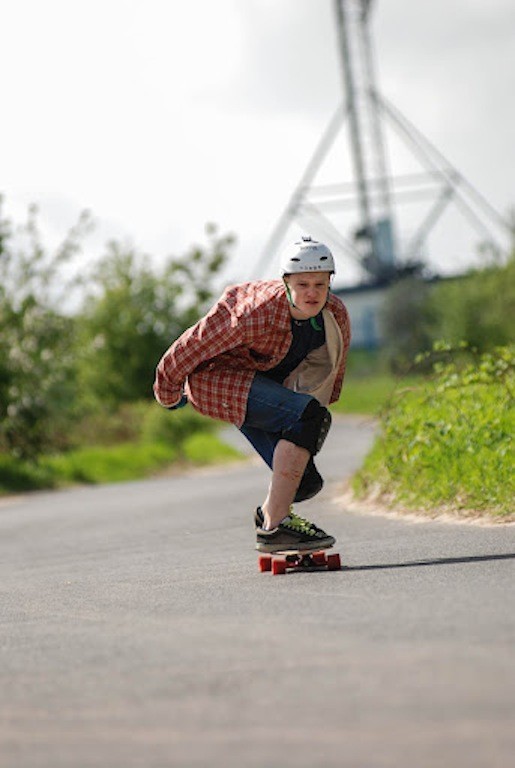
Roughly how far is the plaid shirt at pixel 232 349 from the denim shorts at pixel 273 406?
0.05 meters

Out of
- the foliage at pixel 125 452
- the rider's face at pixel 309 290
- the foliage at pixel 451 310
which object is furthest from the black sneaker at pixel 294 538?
the foliage at pixel 451 310

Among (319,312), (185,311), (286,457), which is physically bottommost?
(286,457)

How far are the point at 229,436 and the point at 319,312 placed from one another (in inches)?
1361

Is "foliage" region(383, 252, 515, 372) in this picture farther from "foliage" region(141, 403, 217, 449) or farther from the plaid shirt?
the plaid shirt

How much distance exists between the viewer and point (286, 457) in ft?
29.5

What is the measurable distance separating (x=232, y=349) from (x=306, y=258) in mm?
741

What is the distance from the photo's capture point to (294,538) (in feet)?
29.5

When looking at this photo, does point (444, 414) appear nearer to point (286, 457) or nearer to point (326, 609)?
point (286, 457)

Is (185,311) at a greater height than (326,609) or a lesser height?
greater

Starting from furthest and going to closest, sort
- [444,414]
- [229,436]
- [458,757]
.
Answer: [229,436]
[444,414]
[458,757]

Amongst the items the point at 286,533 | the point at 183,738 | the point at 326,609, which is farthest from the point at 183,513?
the point at 183,738

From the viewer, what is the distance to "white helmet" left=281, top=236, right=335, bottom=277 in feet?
28.5

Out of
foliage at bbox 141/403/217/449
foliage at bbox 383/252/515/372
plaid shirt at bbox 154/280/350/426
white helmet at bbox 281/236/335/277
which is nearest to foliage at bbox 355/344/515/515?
plaid shirt at bbox 154/280/350/426

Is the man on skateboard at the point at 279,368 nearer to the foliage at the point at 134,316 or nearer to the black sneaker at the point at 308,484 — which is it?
the black sneaker at the point at 308,484
